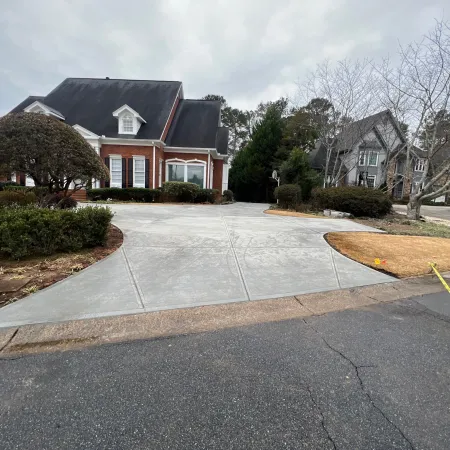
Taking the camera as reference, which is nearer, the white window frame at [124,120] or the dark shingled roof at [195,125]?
the white window frame at [124,120]

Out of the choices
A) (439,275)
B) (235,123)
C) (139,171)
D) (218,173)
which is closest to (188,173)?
(218,173)

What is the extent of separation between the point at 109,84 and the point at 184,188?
1228 centimetres

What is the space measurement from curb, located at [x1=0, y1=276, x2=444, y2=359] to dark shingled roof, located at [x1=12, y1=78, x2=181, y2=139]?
16478 mm

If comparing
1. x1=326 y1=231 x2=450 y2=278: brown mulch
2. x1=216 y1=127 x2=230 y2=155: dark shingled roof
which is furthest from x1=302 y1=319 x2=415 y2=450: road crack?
x1=216 y1=127 x2=230 y2=155: dark shingled roof

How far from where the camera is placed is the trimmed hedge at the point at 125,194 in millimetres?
16286

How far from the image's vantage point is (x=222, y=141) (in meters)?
21.2

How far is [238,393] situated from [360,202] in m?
12.5

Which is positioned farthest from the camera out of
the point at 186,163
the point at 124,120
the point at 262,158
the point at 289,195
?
the point at 262,158

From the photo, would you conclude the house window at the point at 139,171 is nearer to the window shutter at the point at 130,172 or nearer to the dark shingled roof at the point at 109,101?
the window shutter at the point at 130,172

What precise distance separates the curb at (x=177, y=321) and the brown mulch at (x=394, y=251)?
1.20m

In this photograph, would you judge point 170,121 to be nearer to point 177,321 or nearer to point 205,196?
point 205,196

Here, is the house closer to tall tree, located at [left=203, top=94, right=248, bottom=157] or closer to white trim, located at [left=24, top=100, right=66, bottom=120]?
white trim, located at [left=24, top=100, right=66, bottom=120]

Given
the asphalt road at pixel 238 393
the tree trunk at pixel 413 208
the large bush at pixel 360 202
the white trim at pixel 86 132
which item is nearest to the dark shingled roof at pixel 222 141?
the white trim at pixel 86 132

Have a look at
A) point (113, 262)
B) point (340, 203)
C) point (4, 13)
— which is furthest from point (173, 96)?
point (113, 262)
